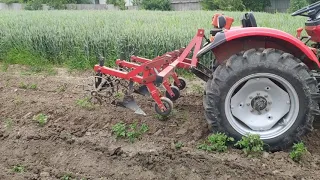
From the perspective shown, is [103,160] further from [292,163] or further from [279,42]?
[279,42]

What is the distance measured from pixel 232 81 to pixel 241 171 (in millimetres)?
851

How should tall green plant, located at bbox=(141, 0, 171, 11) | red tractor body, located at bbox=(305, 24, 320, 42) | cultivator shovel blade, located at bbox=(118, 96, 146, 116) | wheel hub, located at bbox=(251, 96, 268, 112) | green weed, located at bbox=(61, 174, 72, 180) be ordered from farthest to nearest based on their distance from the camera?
tall green plant, located at bbox=(141, 0, 171, 11), cultivator shovel blade, located at bbox=(118, 96, 146, 116), red tractor body, located at bbox=(305, 24, 320, 42), wheel hub, located at bbox=(251, 96, 268, 112), green weed, located at bbox=(61, 174, 72, 180)

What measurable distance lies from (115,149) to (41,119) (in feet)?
4.44

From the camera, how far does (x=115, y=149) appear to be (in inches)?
166

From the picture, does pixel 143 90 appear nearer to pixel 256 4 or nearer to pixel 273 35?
pixel 273 35

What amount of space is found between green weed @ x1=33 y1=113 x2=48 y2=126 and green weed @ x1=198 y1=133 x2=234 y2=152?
201cm

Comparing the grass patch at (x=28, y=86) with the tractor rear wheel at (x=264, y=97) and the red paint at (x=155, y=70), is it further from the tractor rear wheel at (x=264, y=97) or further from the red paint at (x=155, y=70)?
the tractor rear wheel at (x=264, y=97)

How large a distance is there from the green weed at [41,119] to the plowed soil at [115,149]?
5 cm

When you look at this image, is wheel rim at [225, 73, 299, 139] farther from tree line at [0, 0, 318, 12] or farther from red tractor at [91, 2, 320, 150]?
tree line at [0, 0, 318, 12]

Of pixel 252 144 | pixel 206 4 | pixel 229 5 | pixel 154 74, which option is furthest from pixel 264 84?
pixel 206 4

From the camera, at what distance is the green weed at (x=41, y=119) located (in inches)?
199

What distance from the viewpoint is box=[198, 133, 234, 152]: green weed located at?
4.09 meters

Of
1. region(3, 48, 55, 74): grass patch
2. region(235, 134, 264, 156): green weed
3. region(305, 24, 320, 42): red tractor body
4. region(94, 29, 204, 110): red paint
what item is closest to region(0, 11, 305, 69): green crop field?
region(3, 48, 55, 74): grass patch

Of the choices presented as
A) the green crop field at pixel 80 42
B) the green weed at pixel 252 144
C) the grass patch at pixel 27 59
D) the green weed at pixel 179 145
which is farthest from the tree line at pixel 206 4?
the green weed at pixel 252 144
